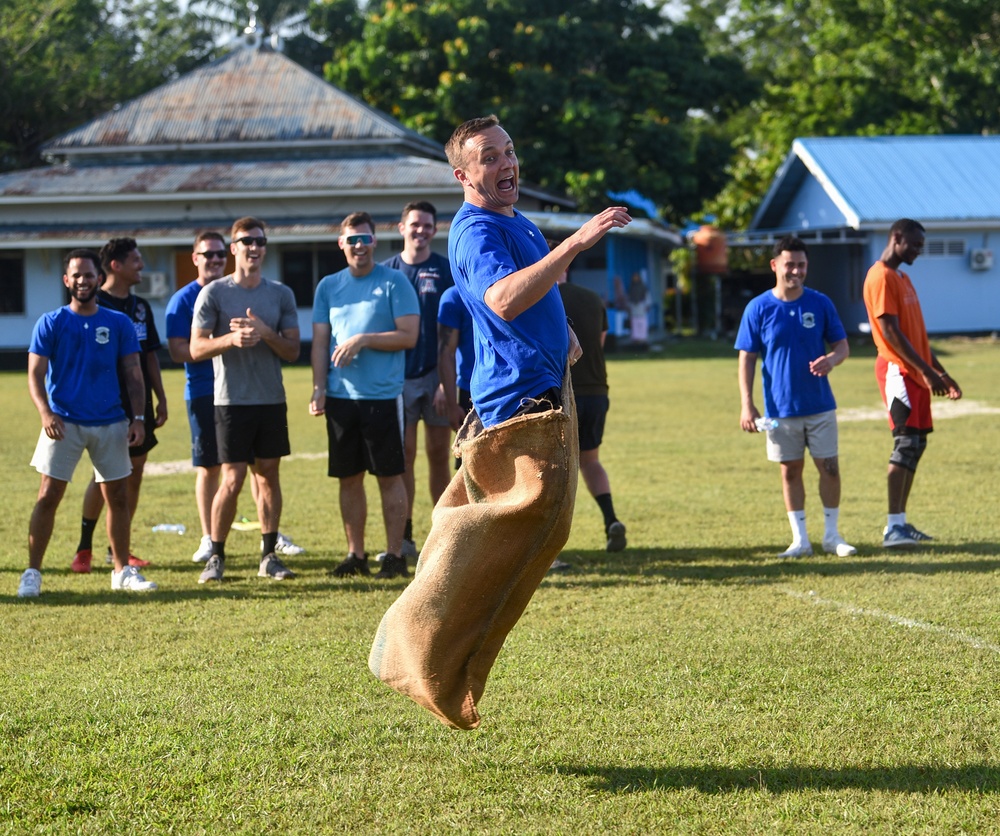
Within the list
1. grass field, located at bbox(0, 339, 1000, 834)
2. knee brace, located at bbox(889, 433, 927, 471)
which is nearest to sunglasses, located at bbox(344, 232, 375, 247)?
grass field, located at bbox(0, 339, 1000, 834)

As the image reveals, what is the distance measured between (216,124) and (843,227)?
17.2m

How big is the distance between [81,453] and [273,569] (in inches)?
54.5

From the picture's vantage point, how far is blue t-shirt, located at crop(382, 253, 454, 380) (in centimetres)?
884

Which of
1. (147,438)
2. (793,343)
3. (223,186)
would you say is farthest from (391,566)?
(223,186)

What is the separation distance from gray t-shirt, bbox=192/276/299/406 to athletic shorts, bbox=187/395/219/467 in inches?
18.2

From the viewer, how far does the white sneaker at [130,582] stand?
25.5ft

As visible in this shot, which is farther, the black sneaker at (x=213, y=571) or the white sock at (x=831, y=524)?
the white sock at (x=831, y=524)

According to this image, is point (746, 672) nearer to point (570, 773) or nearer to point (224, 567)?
point (570, 773)

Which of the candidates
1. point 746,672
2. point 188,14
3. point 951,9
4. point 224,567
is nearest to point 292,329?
point 224,567

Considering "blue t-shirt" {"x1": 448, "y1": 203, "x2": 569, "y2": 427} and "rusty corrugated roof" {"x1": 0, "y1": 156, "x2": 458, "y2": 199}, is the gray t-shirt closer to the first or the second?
"blue t-shirt" {"x1": 448, "y1": 203, "x2": 569, "y2": 427}

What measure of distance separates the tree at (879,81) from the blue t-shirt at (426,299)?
110 ft

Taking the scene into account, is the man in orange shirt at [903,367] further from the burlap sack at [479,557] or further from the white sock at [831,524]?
the burlap sack at [479,557]

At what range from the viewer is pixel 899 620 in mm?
6570

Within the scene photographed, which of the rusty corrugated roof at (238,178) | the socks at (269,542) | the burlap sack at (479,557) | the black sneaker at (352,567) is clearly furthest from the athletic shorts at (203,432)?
the rusty corrugated roof at (238,178)
